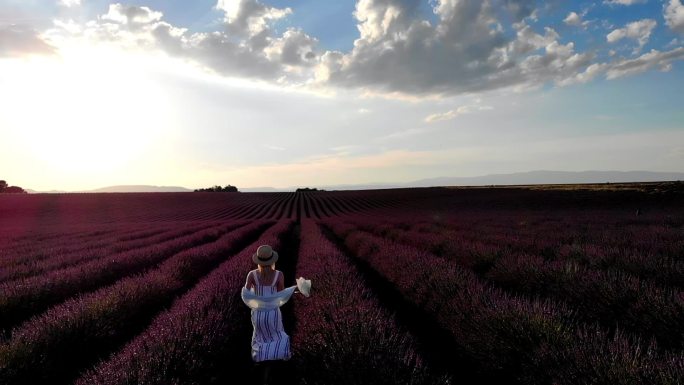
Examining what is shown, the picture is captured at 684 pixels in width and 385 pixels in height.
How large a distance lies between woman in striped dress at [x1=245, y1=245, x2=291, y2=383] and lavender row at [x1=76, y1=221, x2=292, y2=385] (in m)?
0.37

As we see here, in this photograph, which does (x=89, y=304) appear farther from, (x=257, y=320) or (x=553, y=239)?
(x=553, y=239)

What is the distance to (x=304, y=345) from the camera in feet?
11.1

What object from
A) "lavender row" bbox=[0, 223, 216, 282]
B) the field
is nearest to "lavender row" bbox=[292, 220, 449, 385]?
the field

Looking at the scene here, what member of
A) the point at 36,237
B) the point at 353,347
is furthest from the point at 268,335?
the point at 36,237

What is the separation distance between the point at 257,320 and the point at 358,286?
1.61m

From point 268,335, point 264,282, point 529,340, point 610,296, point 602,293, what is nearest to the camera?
point 529,340

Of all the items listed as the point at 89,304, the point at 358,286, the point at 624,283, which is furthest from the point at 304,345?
the point at 624,283

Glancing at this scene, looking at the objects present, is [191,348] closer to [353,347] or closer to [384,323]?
[353,347]

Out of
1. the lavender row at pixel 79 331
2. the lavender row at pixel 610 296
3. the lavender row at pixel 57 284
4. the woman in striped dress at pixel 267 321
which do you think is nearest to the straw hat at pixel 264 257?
the woman in striped dress at pixel 267 321

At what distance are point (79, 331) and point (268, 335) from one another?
7.44 feet

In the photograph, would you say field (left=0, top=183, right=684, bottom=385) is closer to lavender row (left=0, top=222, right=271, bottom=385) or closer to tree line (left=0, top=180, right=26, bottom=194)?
lavender row (left=0, top=222, right=271, bottom=385)

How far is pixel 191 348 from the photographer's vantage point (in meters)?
3.15

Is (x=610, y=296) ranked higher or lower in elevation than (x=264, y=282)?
lower

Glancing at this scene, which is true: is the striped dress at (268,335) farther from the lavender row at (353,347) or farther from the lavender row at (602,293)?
the lavender row at (602,293)
